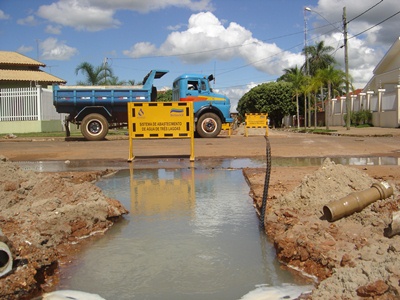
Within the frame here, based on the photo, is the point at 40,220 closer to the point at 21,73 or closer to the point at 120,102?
the point at 120,102

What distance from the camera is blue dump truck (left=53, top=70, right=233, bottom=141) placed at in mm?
20938

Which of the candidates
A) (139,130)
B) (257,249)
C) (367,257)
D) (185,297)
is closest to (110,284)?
(185,297)

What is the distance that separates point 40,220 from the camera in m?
4.88

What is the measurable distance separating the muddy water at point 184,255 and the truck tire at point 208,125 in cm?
1467

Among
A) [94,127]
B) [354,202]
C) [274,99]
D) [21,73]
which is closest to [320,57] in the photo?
[274,99]

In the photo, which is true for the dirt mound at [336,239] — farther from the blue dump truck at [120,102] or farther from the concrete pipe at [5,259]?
the blue dump truck at [120,102]

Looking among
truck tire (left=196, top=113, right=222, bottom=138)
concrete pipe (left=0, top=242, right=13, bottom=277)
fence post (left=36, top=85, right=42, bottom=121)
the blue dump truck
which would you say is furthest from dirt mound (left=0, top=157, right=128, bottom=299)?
fence post (left=36, top=85, right=42, bottom=121)

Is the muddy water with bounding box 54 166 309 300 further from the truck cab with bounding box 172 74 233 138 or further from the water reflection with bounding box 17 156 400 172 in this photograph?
the truck cab with bounding box 172 74 233 138

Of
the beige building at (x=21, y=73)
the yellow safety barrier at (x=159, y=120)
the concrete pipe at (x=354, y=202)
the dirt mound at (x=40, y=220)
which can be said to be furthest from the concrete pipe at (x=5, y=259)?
the beige building at (x=21, y=73)

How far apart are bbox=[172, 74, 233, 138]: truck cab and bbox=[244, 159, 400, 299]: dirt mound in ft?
50.3

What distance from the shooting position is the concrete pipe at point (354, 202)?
4703 mm

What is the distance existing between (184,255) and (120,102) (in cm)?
1742

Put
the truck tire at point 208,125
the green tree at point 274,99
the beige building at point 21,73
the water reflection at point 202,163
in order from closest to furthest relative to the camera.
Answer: the water reflection at point 202,163
the truck tire at point 208,125
the beige building at point 21,73
the green tree at point 274,99

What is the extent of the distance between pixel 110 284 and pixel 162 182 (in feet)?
15.8
